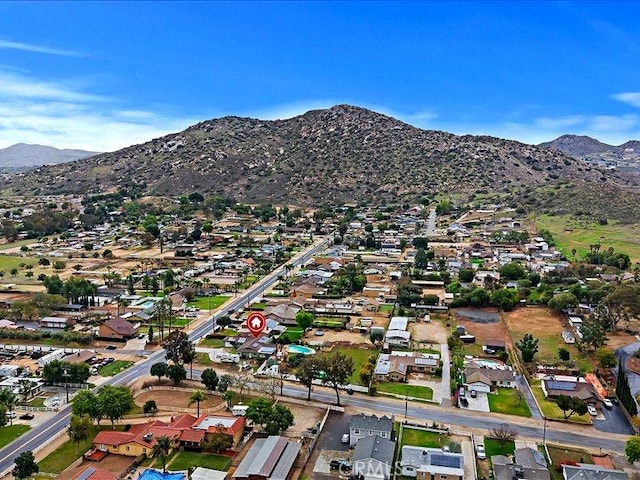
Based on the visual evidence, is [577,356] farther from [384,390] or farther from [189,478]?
[189,478]

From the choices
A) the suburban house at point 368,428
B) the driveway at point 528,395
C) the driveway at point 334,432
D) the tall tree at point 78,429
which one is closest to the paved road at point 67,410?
the tall tree at point 78,429

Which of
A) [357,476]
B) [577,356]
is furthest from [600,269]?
[357,476]

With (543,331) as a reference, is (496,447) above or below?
below

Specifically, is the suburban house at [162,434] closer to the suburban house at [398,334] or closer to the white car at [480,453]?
the white car at [480,453]

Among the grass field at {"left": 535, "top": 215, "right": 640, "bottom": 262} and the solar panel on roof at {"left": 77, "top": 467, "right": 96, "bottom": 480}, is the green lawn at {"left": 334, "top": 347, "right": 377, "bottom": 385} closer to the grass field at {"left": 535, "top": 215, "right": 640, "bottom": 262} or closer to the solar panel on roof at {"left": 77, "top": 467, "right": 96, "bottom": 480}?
the solar panel on roof at {"left": 77, "top": 467, "right": 96, "bottom": 480}

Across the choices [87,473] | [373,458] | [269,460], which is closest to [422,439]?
[373,458]

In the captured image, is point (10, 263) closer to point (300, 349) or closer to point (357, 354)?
point (300, 349)

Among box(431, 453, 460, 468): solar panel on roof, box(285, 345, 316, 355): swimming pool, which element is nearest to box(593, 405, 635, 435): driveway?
box(431, 453, 460, 468): solar panel on roof
